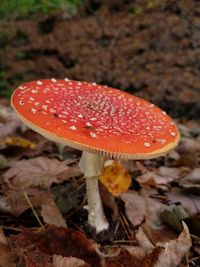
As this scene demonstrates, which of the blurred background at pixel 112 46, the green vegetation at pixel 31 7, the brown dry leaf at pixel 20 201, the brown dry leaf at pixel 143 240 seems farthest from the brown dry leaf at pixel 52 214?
the green vegetation at pixel 31 7

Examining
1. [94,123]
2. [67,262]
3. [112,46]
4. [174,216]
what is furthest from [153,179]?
[112,46]

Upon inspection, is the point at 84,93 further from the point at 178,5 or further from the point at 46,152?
the point at 178,5

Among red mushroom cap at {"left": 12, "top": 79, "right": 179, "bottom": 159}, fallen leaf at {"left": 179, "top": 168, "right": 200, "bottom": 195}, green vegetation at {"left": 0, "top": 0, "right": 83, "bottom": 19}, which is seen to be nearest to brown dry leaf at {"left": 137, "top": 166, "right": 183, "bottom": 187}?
fallen leaf at {"left": 179, "top": 168, "right": 200, "bottom": 195}

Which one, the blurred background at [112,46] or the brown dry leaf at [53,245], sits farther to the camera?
the blurred background at [112,46]

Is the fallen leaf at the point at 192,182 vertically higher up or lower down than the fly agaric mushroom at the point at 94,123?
lower down

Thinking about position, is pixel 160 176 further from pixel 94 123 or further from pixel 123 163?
pixel 94 123

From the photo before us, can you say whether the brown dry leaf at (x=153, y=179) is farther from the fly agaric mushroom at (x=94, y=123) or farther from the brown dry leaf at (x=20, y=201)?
the brown dry leaf at (x=20, y=201)
